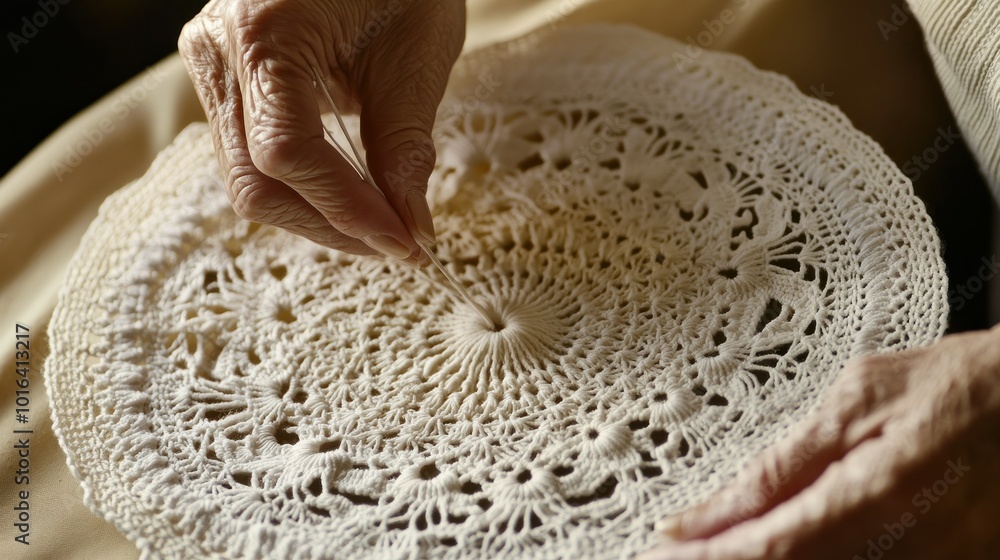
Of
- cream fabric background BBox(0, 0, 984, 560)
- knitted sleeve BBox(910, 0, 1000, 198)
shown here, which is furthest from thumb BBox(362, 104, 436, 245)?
knitted sleeve BBox(910, 0, 1000, 198)

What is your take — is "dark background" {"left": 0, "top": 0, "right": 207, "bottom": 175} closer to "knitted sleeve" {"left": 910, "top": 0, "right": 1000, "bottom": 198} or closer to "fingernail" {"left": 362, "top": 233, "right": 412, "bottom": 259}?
"fingernail" {"left": 362, "top": 233, "right": 412, "bottom": 259}

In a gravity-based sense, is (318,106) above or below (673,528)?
above

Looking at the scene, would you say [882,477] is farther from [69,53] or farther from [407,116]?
[69,53]

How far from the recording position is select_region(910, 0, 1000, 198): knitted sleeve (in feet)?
2.38

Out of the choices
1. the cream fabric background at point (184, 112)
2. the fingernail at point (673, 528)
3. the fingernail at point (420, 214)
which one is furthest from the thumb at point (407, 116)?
→ the fingernail at point (673, 528)

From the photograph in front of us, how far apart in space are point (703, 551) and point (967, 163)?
1.69ft

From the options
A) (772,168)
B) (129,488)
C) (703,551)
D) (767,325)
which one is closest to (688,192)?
(772,168)

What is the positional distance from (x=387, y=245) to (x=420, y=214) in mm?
40

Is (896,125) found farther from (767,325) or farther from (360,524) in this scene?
(360,524)

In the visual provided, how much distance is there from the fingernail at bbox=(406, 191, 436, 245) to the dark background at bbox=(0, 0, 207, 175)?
807mm

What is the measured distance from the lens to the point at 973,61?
2.43 ft

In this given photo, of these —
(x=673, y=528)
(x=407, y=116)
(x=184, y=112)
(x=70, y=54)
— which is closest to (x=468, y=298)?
(x=407, y=116)

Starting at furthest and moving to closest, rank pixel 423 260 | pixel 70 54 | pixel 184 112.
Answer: pixel 70 54 < pixel 184 112 < pixel 423 260

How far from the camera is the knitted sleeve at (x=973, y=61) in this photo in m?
0.72
